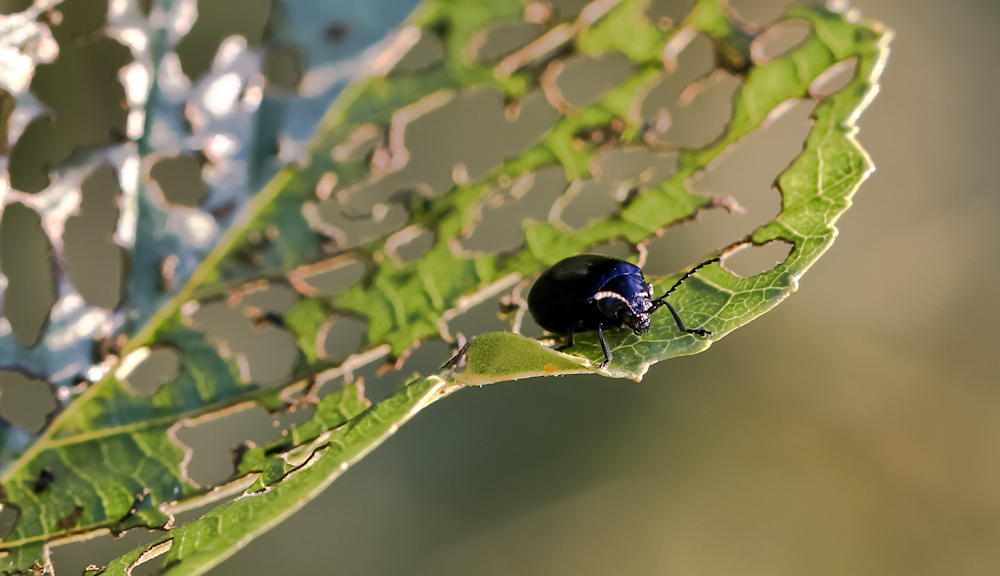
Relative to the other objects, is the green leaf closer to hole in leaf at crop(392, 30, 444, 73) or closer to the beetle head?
hole in leaf at crop(392, 30, 444, 73)

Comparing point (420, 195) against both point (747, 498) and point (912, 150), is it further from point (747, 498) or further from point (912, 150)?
point (912, 150)

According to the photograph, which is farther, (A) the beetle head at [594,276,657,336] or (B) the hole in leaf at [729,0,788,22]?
(B) the hole in leaf at [729,0,788,22]

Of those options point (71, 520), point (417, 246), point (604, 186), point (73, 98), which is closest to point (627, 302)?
point (417, 246)

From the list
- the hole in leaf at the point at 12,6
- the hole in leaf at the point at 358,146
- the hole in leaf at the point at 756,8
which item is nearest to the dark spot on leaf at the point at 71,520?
the hole in leaf at the point at 358,146

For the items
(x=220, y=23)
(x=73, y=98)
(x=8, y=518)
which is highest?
(x=220, y=23)

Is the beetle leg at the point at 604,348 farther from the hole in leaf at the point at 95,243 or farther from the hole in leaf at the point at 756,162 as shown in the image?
the hole in leaf at the point at 756,162

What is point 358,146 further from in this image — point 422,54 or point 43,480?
point 43,480

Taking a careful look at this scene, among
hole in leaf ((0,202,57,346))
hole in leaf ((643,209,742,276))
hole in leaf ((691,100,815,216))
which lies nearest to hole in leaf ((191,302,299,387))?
hole in leaf ((0,202,57,346))
